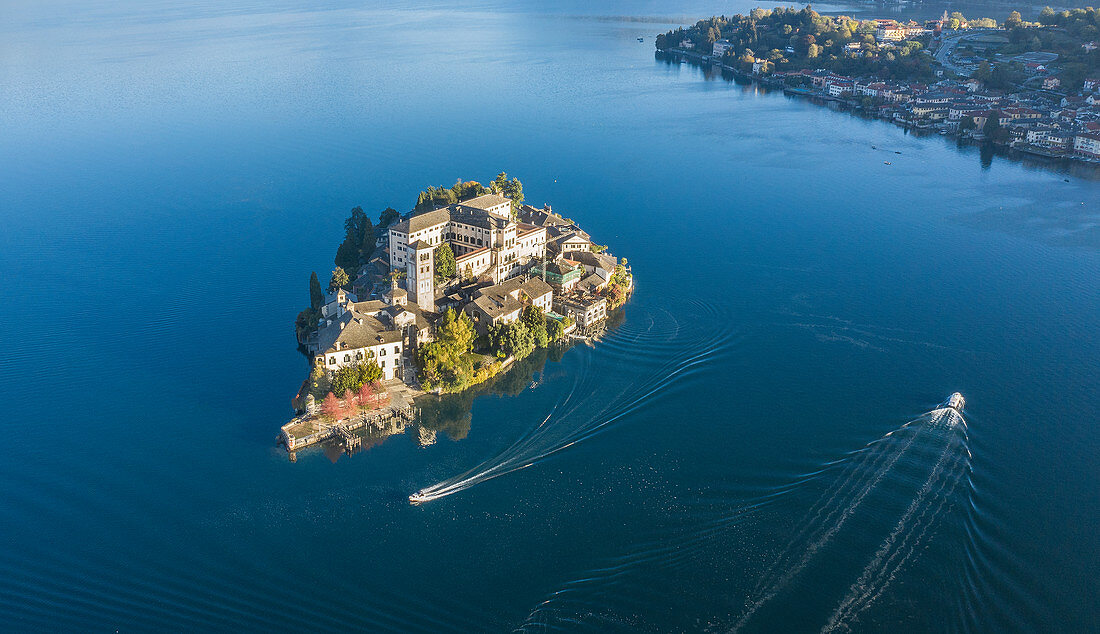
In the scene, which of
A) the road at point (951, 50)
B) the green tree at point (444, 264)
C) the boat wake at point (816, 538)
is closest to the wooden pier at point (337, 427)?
the green tree at point (444, 264)

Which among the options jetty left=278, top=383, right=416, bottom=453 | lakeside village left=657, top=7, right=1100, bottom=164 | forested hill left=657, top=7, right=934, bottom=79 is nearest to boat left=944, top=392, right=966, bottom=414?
jetty left=278, top=383, right=416, bottom=453

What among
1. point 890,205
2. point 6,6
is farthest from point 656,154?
point 6,6

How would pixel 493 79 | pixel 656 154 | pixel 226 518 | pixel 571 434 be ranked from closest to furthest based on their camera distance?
pixel 226 518 → pixel 571 434 → pixel 656 154 → pixel 493 79

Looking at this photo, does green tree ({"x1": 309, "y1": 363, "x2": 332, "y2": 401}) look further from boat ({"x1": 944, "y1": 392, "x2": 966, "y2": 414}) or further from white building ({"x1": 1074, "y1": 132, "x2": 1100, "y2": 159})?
white building ({"x1": 1074, "y1": 132, "x2": 1100, "y2": 159})

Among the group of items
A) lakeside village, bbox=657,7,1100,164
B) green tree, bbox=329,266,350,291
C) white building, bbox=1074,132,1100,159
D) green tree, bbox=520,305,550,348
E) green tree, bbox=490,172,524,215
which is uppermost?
lakeside village, bbox=657,7,1100,164

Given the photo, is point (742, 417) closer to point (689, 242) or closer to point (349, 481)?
point (349, 481)

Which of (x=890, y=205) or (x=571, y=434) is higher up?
(x=890, y=205)

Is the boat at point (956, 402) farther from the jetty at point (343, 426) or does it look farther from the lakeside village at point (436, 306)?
the jetty at point (343, 426)

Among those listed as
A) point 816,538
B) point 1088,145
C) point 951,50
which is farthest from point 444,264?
point 951,50
